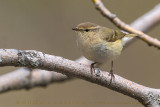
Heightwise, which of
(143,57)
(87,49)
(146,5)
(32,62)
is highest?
(146,5)

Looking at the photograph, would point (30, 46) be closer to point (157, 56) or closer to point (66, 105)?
point (66, 105)

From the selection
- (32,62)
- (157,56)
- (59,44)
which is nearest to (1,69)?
(59,44)

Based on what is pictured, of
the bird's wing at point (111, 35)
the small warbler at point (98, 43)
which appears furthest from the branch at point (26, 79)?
the bird's wing at point (111, 35)

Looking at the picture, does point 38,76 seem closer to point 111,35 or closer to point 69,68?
point 111,35

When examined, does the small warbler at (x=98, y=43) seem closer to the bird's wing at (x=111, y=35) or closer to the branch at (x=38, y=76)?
the bird's wing at (x=111, y=35)

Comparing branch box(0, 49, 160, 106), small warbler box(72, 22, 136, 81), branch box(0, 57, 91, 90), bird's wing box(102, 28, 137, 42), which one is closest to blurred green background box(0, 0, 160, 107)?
branch box(0, 57, 91, 90)

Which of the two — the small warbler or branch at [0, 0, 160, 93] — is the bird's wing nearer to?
the small warbler
